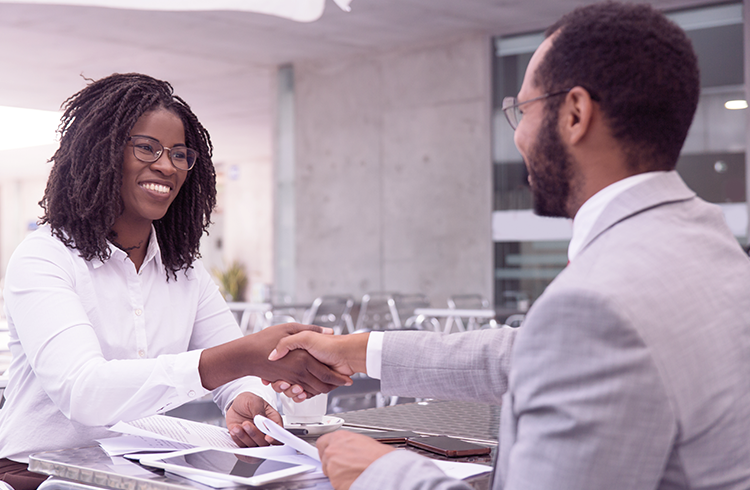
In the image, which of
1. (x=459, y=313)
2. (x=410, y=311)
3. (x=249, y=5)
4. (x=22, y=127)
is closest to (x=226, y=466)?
(x=249, y=5)

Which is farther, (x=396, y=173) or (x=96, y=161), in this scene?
(x=396, y=173)

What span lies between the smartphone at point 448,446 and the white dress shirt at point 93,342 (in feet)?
1.34

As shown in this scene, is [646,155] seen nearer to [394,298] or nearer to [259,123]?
[394,298]

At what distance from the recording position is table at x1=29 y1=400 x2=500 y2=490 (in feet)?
3.31

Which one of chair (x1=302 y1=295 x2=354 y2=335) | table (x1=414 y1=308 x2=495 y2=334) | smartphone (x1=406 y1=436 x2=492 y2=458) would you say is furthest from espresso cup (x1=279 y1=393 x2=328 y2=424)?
chair (x1=302 y1=295 x2=354 y2=335)

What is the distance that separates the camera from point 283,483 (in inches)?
38.9

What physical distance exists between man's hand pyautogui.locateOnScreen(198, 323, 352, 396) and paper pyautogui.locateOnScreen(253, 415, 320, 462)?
15 cm

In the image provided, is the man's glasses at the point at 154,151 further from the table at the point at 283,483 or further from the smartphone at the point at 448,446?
the smartphone at the point at 448,446

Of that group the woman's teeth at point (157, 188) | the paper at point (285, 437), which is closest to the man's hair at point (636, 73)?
the paper at point (285, 437)

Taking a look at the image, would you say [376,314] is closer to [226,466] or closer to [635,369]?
[226,466]

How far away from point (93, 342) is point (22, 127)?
13303 mm

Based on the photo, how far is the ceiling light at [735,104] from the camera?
6398mm

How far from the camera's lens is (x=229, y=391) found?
66.9 inches

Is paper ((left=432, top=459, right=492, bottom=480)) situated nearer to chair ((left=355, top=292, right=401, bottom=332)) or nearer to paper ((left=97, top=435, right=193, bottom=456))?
paper ((left=97, top=435, right=193, bottom=456))
